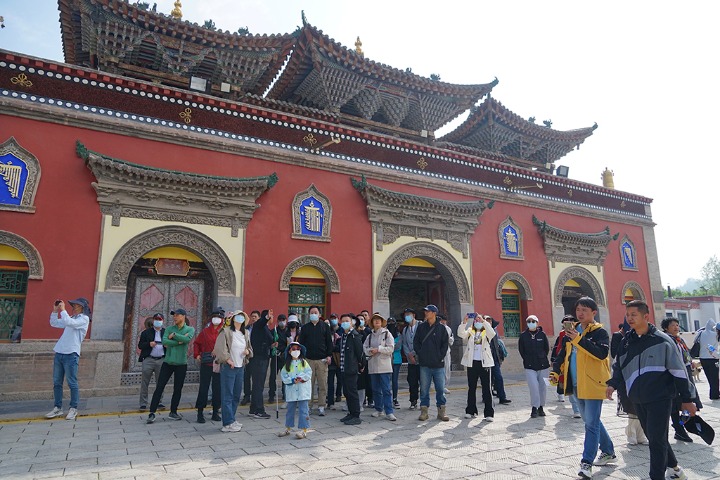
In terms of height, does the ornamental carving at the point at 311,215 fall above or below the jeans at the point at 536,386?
above

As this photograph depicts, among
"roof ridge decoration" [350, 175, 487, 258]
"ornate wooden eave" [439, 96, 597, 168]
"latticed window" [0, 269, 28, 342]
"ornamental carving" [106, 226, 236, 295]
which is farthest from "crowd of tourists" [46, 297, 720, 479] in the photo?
"ornate wooden eave" [439, 96, 597, 168]

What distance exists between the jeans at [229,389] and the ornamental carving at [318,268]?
4542 millimetres

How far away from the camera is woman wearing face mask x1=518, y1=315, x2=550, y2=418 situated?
7074 mm

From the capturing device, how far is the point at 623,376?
419cm

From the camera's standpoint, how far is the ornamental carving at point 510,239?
1445cm

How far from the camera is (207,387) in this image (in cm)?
667

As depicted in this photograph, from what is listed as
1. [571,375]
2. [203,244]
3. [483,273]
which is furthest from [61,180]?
[483,273]

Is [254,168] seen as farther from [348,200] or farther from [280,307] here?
[280,307]

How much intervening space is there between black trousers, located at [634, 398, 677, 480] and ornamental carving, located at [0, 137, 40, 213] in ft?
33.5

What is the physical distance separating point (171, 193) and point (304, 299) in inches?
157

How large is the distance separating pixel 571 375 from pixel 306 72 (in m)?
11.0

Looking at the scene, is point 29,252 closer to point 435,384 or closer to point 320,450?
point 320,450

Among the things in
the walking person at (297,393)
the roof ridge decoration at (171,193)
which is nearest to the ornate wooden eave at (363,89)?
the roof ridge decoration at (171,193)

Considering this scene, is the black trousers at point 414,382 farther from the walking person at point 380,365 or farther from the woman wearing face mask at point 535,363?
the woman wearing face mask at point 535,363
